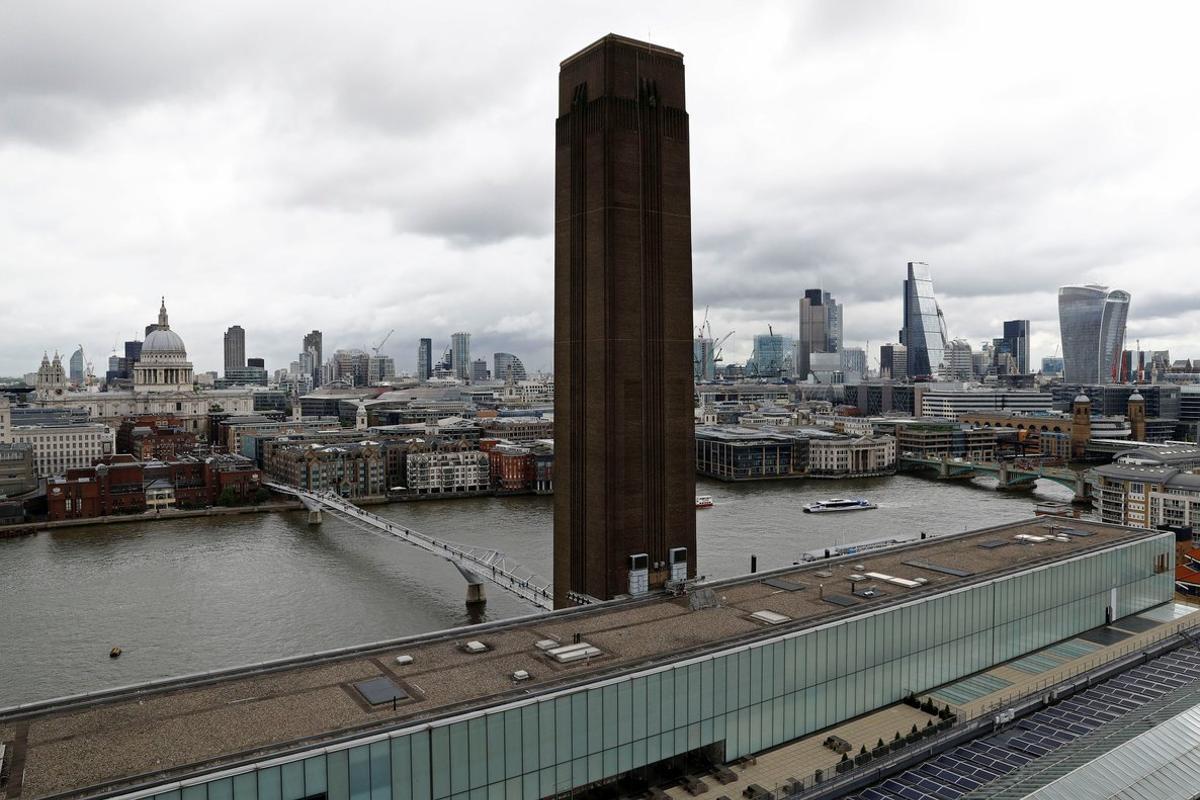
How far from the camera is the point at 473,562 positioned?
31.2 m

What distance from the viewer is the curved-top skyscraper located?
144750mm

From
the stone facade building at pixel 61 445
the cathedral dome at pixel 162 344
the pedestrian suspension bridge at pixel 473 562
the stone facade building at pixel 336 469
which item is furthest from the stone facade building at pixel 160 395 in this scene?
the pedestrian suspension bridge at pixel 473 562

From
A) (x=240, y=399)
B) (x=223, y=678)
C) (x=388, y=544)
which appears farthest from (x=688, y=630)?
(x=240, y=399)

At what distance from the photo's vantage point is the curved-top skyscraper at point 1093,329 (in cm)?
14475

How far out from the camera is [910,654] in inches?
719

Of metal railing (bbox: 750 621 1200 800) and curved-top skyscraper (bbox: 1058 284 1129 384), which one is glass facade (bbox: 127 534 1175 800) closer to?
metal railing (bbox: 750 621 1200 800)

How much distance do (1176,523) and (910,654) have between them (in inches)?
1205

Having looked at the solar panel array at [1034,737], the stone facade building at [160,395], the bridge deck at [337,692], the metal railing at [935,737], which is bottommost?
the solar panel array at [1034,737]

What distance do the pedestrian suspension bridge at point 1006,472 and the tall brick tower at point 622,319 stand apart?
149 ft

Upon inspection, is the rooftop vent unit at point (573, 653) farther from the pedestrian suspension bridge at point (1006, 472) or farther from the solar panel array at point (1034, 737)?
the pedestrian suspension bridge at point (1006, 472)

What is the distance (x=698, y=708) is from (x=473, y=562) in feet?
56.7

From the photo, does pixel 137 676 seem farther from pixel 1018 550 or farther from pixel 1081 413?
pixel 1081 413

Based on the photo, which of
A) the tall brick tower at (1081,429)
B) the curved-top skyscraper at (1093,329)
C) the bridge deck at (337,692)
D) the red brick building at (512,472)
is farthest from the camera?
the curved-top skyscraper at (1093,329)

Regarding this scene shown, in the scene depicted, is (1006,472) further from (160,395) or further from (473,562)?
(160,395)
